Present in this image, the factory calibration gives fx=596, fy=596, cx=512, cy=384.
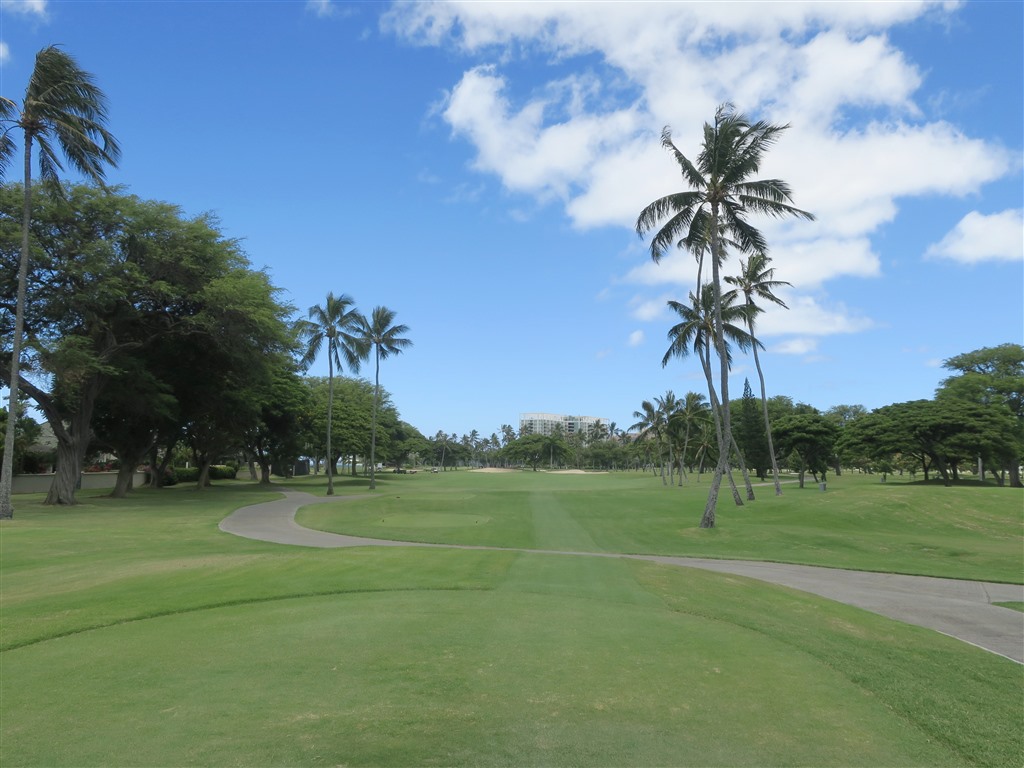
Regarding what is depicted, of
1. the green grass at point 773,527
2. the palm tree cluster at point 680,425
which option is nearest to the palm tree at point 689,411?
the palm tree cluster at point 680,425

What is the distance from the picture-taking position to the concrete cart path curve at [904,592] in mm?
11703

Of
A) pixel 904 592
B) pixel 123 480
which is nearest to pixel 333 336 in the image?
pixel 123 480

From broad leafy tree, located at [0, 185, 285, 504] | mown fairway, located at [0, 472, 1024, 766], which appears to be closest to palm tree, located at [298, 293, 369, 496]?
broad leafy tree, located at [0, 185, 285, 504]

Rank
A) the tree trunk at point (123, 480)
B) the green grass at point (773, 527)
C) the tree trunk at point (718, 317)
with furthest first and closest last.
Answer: the tree trunk at point (123, 480), the tree trunk at point (718, 317), the green grass at point (773, 527)

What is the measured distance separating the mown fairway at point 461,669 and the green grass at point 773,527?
8485 millimetres

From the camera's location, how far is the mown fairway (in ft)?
16.8

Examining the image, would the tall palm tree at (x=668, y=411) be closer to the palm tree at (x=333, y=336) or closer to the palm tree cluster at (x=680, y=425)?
the palm tree cluster at (x=680, y=425)

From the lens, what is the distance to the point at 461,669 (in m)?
6.98

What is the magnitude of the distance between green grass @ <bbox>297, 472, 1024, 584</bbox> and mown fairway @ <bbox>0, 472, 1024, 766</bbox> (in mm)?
8485

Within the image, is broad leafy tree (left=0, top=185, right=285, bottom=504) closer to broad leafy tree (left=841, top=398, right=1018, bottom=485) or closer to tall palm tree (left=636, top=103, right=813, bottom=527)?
tall palm tree (left=636, top=103, right=813, bottom=527)

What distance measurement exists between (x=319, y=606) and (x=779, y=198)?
2541 cm

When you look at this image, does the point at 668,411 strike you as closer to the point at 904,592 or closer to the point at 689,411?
the point at 689,411

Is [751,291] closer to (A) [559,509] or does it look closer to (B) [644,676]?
(A) [559,509]

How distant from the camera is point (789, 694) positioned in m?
6.66
